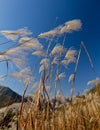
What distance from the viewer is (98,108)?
13.0 feet

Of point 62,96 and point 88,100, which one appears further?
point 88,100

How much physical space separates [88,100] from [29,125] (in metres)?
2.59

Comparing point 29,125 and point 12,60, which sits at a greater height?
point 12,60

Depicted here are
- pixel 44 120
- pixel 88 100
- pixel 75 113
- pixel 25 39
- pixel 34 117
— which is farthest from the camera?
pixel 88 100

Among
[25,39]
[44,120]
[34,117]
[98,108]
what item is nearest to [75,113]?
[98,108]

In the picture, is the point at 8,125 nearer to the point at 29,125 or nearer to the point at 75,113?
the point at 75,113

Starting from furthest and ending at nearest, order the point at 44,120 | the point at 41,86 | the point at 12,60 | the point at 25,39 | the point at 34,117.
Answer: the point at 44,120 < the point at 34,117 < the point at 41,86 < the point at 25,39 < the point at 12,60

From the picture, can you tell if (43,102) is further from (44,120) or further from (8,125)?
(8,125)

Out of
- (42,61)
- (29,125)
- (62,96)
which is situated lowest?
(29,125)

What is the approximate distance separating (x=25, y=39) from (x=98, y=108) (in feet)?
7.12

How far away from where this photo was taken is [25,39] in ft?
7.27

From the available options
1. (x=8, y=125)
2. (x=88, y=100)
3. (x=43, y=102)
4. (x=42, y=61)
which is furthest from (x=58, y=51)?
(x=8, y=125)

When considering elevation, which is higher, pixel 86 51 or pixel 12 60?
pixel 86 51

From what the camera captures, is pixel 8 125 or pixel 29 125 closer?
pixel 29 125
